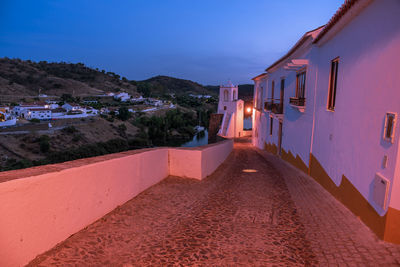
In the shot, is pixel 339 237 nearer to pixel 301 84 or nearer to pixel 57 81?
pixel 301 84

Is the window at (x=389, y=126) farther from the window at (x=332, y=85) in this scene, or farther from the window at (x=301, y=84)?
the window at (x=301, y=84)

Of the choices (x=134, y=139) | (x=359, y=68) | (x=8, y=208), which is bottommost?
(x=134, y=139)

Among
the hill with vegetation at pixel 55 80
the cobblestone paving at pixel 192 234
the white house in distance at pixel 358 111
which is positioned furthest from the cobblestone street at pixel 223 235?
the hill with vegetation at pixel 55 80

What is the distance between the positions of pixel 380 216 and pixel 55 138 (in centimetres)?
4205

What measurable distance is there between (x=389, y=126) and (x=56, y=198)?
176 inches

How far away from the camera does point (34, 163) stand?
102ft

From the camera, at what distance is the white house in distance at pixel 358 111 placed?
379 centimetres

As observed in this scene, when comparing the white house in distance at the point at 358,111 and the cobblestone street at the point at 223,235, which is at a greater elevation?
the white house in distance at the point at 358,111

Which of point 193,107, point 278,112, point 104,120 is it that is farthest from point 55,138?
point 193,107

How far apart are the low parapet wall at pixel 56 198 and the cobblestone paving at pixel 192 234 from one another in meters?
0.18

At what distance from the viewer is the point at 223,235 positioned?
4027mm

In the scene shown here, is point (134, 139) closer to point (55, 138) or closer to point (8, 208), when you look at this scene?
point (55, 138)

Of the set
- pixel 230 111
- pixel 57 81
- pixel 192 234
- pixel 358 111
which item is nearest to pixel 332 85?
pixel 358 111

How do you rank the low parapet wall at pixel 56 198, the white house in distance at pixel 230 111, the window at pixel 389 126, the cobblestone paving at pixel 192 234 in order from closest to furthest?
the low parapet wall at pixel 56 198 < the cobblestone paving at pixel 192 234 < the window at pixel 389 126 < the white house in distance at pixel 230 111
